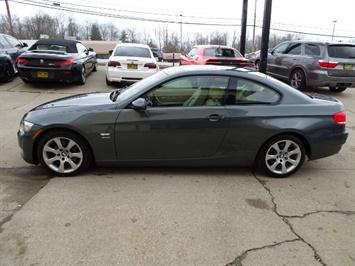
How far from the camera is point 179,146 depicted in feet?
12.2

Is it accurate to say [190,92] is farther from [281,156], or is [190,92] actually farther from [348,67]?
[348,67]

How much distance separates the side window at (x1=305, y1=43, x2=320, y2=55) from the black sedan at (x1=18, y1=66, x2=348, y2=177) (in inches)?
243

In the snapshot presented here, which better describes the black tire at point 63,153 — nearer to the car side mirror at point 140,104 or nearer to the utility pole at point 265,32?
the car side mirror at point 140,104

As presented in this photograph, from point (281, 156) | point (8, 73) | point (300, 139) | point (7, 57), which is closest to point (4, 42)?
point (7, 57)

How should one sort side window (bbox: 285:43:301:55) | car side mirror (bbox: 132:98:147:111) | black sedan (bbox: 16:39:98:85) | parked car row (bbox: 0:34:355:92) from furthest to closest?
1. side window (bbox: 285:43:301:55)
2. parked car row (bbox: 0:34:355:92)
3. black sedan (bbox: 16:39:98:85)
4. car side mirror (bbox: 132:98:147:111)

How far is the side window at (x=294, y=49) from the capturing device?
10024 mm

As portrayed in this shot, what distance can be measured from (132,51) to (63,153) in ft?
22.5

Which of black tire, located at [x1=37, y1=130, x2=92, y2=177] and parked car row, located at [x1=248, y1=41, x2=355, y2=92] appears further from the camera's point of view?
parked car row, located at [x1=248, y1=41, x2=355, y2=92]

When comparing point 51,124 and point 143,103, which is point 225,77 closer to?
point 143,103

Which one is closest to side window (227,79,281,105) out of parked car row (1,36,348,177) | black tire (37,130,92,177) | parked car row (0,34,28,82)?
parked car row (1,36,348,177)

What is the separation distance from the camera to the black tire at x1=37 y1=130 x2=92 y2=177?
12.0ft

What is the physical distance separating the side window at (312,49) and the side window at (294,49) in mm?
309

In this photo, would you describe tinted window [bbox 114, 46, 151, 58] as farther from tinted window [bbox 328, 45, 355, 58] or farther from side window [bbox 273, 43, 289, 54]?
tinted window [bbox 328, 45, 355, 58]

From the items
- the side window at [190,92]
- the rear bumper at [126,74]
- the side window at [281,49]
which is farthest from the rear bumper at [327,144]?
the side window at [281,49]
